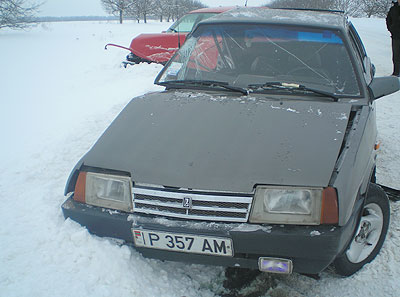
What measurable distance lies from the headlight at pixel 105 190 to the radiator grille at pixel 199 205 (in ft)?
0.32

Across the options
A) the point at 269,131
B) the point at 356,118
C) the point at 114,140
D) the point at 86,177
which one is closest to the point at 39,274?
the point at 86,177

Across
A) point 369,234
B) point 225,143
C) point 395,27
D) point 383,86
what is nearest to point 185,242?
point 225,143

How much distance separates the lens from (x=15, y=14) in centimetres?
2175

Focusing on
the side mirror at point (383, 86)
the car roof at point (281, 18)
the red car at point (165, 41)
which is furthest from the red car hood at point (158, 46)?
the side mirror at point (383, 86)

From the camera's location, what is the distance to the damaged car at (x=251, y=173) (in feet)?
5.78

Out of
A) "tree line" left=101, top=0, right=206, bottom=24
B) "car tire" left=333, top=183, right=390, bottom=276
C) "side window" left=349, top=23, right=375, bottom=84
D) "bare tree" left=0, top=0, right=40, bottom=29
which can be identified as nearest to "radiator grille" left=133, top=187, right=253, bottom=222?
"car tire" left=333, top=183, right=390, bottom=276

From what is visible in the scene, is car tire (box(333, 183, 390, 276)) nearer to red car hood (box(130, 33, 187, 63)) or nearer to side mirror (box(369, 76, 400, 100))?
side mirror (box(369, 76, 400, 100))

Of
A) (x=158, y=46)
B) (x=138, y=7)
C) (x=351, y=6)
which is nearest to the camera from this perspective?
(x=158, y=46)

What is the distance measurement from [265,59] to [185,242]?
176 cm

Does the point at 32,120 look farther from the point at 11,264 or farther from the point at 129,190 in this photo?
the point at 129,190

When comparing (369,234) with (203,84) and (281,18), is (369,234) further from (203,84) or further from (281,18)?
(281,18)

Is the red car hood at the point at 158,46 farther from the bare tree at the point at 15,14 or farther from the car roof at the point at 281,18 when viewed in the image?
the bare tree at the point at 15,14

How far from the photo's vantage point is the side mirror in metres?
2.53

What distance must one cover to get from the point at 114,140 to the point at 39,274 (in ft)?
3.01
